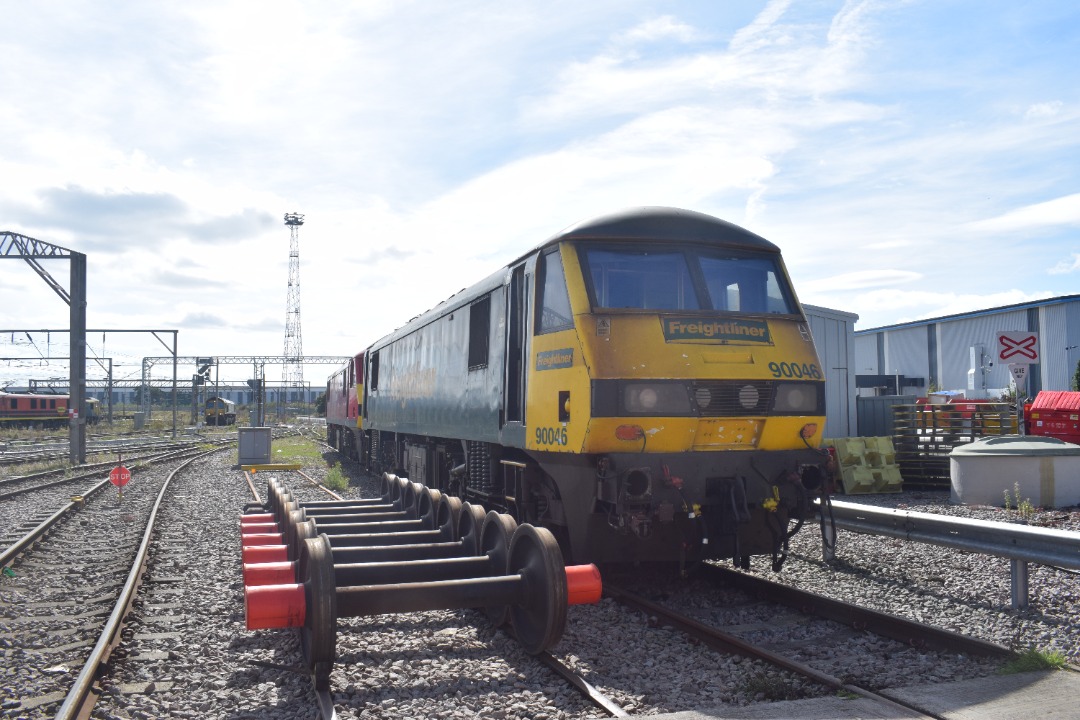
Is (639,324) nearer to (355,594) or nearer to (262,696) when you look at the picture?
(355,594)

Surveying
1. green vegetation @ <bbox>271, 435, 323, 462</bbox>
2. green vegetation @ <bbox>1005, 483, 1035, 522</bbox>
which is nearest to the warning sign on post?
green vegetation @ <bbox>1005, 483, 1035, 522</bbox>

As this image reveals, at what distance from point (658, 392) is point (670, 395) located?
0.32 ft

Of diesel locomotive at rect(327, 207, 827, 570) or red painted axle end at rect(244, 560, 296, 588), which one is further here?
diesel locomotive at rect(327, 207, 827, 570)

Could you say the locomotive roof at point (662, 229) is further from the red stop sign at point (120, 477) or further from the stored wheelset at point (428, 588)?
the red stop sign at point (120, 477)

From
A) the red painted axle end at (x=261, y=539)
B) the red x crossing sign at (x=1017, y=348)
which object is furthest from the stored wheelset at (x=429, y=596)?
the red x crossing sign at (x=1017, y=348)

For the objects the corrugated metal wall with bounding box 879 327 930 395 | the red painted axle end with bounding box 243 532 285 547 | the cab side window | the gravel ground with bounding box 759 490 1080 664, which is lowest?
the gravel ground with bounding box 759 490 1080 664

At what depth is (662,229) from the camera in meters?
7.17

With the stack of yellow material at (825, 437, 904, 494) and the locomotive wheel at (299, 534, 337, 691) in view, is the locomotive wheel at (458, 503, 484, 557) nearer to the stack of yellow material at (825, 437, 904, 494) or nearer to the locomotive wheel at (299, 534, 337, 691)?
the locomotive wheel at (299, 534, 337, 691)

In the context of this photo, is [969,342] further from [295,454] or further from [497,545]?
[497,545]

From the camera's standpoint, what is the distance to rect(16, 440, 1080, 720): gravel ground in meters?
4.71

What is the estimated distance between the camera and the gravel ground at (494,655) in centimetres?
471

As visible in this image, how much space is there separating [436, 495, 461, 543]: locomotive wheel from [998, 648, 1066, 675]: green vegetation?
423 cm

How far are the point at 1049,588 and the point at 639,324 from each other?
4.10 meters

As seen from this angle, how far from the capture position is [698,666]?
17.3ft
